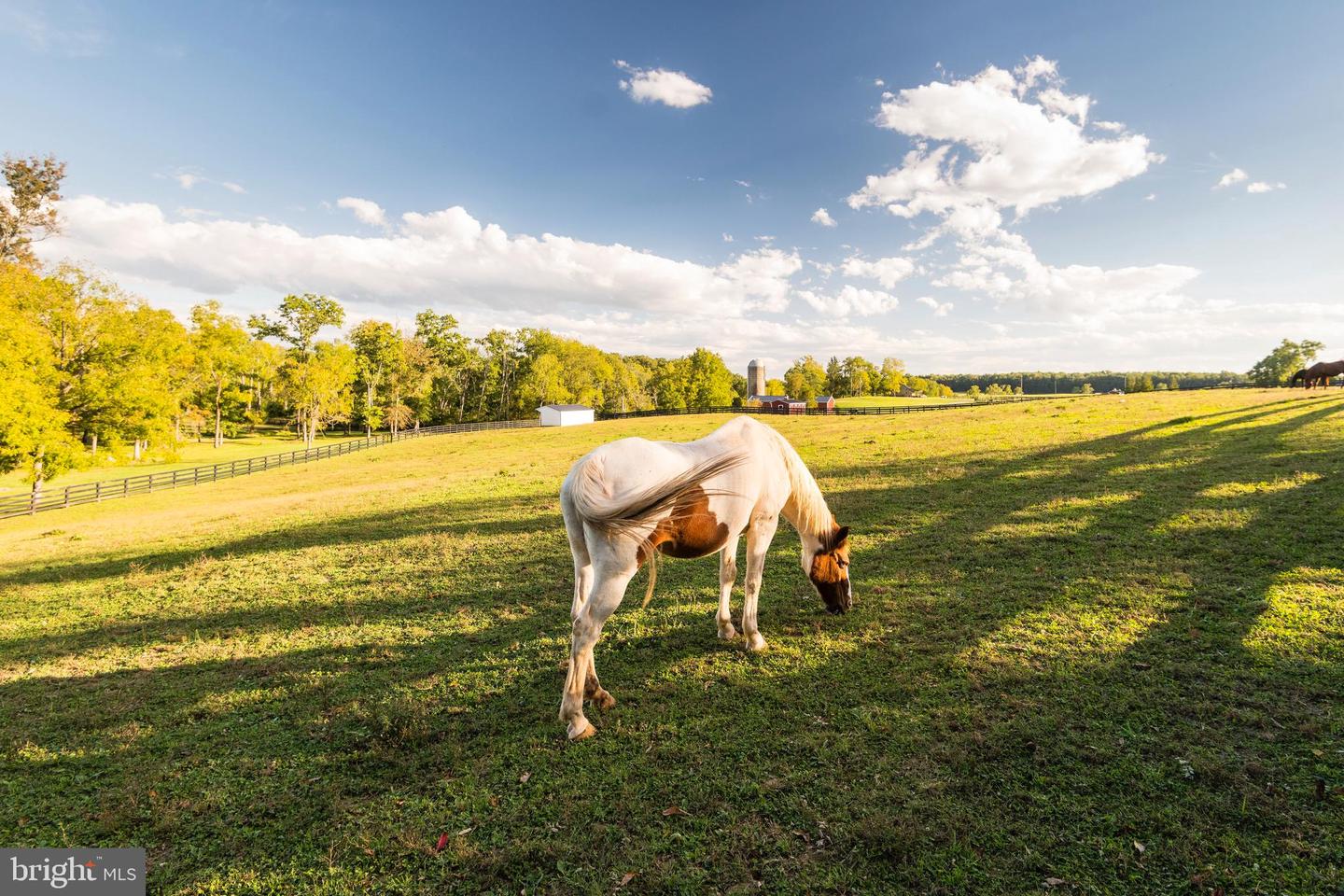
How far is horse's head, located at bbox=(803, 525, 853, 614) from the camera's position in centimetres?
655

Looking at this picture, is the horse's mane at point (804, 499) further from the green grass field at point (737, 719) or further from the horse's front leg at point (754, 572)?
the green grass field at point (737, 719)

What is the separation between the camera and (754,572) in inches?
239

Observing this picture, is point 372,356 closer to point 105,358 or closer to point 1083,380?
point 105,358

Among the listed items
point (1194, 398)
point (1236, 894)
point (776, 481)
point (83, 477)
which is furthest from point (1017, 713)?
point (83, 477)

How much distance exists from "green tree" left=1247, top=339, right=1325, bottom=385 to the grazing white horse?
9012cm

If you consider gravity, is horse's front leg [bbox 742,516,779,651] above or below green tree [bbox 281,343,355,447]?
below

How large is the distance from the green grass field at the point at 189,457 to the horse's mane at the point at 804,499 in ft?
104

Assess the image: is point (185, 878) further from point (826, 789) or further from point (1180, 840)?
point (1180, 840)

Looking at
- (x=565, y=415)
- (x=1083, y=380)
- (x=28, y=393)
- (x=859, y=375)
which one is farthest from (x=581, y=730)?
(x=1083, y=380)

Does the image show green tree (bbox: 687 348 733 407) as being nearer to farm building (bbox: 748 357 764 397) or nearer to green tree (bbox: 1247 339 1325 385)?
farm building (bbox: 748 357 764 397)

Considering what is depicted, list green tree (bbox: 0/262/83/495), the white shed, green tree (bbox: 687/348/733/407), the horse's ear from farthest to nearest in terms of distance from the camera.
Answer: green tree (bbox: 687/348/733/407) → the white shed → green tree (bbox: 0/262/83/495) → the horse's ear

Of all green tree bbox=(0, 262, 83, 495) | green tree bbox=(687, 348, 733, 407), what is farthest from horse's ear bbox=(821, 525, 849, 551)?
green tree bbox=(687, 348, 733, 407)

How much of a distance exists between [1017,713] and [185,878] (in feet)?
21.5

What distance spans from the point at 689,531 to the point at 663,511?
19.8 inches
